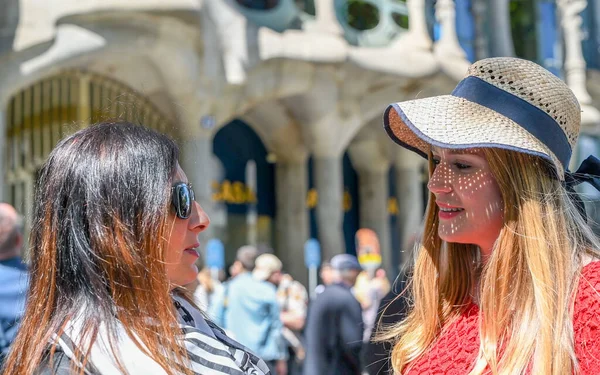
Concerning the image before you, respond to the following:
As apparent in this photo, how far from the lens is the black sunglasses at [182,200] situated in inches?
76.7

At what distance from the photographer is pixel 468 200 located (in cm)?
236

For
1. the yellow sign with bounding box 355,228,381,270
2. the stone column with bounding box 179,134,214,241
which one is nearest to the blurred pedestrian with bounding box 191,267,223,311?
the yellow sign with bounding box 355,228,381,270

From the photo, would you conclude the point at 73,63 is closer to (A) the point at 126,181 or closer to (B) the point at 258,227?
(B) the point at 258,227

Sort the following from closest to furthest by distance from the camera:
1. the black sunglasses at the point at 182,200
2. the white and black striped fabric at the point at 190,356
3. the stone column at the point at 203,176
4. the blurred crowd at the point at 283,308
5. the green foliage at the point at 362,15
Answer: the white and black striped fabric at the point at 190,356 < the black sunglasses at the point at 182,200 < the blurred crowd at the point at 283,308 < the stone column at the point at 203,176 < the green foliage at the point at 362,15

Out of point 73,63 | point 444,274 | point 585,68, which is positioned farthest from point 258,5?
point 444,274

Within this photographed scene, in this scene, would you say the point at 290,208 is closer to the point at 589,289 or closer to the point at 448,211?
the point at 448,211

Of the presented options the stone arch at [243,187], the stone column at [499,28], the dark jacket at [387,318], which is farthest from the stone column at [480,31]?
the dark jacket at [387,318]

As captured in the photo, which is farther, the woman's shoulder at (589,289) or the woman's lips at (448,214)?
the woman's lips at (448,214)

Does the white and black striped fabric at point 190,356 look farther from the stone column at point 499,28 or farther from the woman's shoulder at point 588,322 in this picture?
the stone column at point 499,28

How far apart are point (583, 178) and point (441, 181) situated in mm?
371

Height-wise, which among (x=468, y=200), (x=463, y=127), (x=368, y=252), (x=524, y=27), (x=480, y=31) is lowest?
(x=368, y=252)

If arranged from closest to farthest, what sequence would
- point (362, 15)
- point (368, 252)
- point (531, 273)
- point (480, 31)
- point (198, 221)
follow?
point (198, 221), point (531, 273), point (368, 252), point (362, 15), point (480, 31)

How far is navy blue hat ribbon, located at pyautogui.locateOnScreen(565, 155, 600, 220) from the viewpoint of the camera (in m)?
2.39

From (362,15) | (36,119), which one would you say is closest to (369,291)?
(36,119)
